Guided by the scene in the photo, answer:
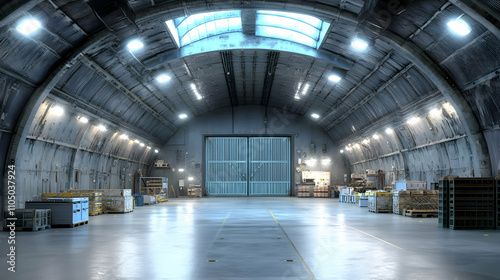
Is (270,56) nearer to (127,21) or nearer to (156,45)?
(156,45)

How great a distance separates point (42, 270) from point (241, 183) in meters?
37.6

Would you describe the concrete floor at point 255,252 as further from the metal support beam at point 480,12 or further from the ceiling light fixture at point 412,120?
the ceiling light fixture at point 412,120

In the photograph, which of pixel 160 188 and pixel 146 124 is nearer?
pixel 146 124

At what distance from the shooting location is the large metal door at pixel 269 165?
150 feet

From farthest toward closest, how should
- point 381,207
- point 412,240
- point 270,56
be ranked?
point 270,56 → point 381,207 → point 412,240

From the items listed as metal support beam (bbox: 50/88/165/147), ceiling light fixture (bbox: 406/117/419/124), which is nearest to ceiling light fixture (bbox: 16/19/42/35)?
metal support beam (bbox: 50/88/165/147)

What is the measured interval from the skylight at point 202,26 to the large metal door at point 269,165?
72.0ft

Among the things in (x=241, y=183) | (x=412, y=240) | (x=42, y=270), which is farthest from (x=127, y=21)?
(x=241, y=183)

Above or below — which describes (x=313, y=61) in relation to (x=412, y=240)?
above

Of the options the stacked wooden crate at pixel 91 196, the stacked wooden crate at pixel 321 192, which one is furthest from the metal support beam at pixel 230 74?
the stacked wooden crate at pixel 321 192

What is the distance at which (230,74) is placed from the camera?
3278 centimetres

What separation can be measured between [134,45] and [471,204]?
15.2 m

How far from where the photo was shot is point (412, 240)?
12.7m

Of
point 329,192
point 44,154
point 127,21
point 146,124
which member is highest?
point 127,21
